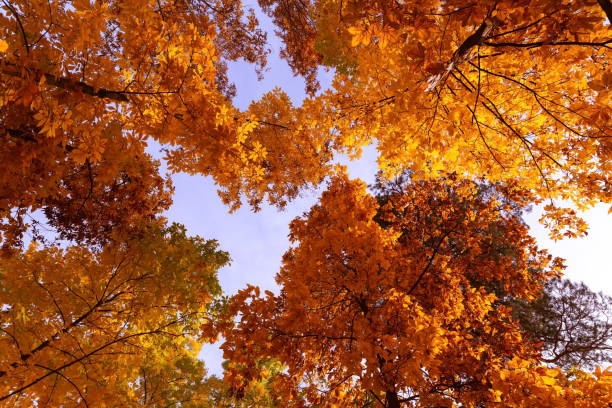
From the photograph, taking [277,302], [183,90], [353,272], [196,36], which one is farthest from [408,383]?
[196,36]

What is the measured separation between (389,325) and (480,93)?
331 cm

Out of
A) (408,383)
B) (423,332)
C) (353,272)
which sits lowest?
(408,383)

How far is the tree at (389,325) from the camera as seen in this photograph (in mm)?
3246

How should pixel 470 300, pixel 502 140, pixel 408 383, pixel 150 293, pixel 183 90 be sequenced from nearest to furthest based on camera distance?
pixel 183 90, pixel 408 383, pixel 502 140, pixel 470 300, pixel 150 293

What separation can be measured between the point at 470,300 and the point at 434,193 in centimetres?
243

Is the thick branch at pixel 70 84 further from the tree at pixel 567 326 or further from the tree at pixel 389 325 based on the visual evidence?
the tree at pixel 567 326

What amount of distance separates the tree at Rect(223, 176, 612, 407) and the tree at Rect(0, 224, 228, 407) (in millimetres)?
1568

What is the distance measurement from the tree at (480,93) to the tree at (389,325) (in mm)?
1511

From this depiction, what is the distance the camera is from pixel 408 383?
3178 millimetres

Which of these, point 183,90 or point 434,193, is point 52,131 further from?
point 434,193

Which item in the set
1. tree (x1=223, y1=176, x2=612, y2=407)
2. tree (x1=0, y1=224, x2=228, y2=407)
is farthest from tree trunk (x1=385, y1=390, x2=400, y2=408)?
tree (x1=0, y1=224, x2=228, y2=407)

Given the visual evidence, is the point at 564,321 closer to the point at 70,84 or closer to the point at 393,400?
the point at 393,400

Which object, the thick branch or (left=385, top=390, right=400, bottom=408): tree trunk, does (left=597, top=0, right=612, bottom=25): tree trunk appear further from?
(left=385, top=390, right=400, bottom=408): tree trunk

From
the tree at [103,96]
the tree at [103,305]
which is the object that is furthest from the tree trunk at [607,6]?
the tree at [103,305]
